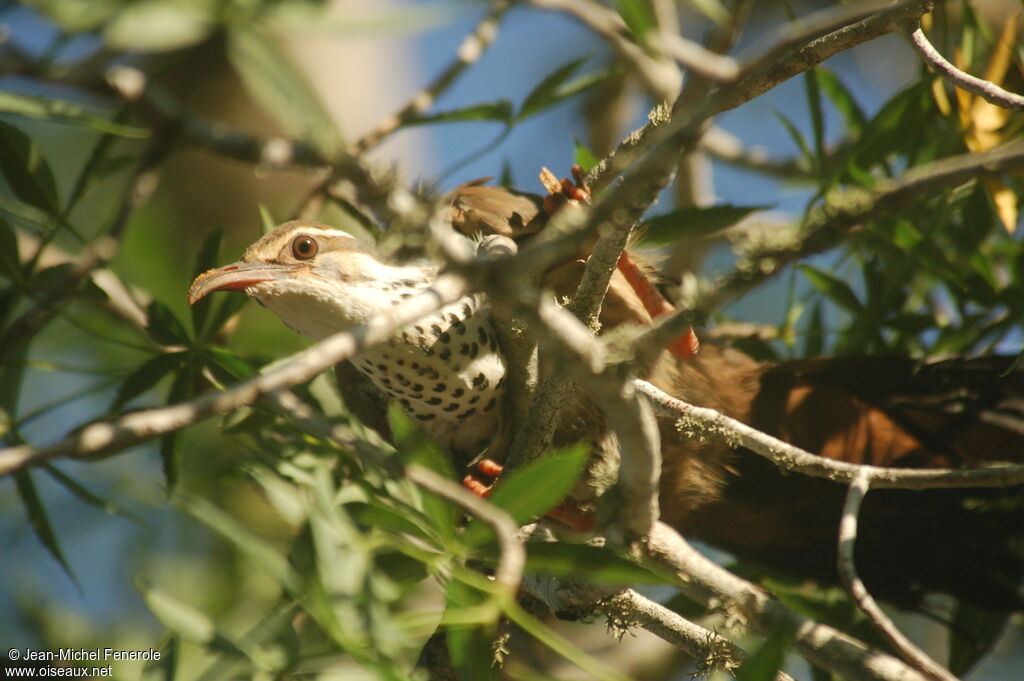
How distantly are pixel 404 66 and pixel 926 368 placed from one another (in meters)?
4.42

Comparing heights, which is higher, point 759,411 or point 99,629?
point 759,411

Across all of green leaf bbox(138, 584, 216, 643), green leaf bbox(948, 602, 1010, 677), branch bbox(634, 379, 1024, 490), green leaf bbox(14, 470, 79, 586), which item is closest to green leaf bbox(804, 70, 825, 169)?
branch bbox(634, 379, 1024, 490)

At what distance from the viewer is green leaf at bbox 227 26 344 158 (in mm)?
1527

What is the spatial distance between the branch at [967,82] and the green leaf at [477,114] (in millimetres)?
1258

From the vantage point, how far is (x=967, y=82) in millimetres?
2074

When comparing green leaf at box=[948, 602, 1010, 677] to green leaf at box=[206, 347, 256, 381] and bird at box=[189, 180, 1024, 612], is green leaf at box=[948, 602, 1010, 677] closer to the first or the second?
bird at box=[189, 180, 1024, 612]

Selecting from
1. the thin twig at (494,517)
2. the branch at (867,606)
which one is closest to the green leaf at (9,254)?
the thin twig at (494,517)

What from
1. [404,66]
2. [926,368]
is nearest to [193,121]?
[926,368]

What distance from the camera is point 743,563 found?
127 inches

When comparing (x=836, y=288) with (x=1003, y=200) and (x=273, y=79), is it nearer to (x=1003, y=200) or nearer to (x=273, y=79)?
(x=1003, y=200)

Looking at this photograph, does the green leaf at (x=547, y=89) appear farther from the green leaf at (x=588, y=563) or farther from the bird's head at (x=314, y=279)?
the green leaf at (x=588, y=563)

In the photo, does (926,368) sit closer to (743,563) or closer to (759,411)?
(759,411)

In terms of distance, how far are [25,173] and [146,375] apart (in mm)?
688

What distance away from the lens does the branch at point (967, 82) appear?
2.06m
